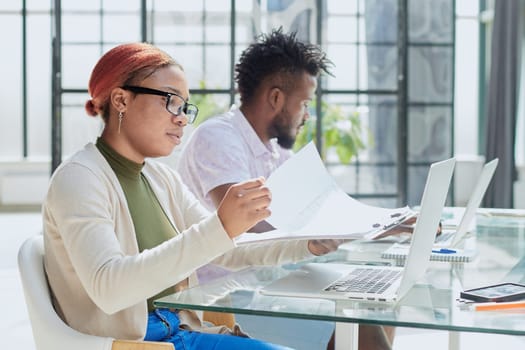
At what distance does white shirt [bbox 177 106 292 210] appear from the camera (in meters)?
2.48

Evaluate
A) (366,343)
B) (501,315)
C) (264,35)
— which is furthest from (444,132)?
(501,315)

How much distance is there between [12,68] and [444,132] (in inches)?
226

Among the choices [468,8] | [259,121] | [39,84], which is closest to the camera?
[259,121]

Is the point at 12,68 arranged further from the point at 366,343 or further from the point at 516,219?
the point at 366,343

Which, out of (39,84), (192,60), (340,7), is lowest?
(39,84)

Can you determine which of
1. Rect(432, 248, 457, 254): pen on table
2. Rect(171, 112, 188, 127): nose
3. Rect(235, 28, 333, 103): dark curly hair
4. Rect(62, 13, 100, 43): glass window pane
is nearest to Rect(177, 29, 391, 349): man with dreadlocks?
Rect(235, 28, 333, 103): dark curly hair

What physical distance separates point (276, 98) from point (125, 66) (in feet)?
3.45

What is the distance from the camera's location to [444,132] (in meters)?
6.89

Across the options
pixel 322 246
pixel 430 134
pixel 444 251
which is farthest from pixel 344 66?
pixel 322 246

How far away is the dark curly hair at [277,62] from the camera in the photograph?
270cm

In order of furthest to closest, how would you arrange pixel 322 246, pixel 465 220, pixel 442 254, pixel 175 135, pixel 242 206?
pixel 465 220 < pixel 442 254 < pixel 322 246 < pixel 175 135 < pixel 242 206

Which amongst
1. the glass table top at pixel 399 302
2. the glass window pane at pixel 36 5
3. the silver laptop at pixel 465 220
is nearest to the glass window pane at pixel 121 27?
the glass window pane at pixel 36 5

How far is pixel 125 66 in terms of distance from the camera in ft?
5.56

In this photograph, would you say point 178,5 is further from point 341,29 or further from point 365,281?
point 365,281
